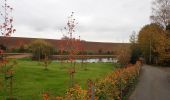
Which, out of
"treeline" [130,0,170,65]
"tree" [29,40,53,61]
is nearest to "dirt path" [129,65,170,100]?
"treeline" [130,0,170,65]

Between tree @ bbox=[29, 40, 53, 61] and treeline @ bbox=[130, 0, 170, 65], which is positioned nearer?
treeline @ bbox=[130, 0, 170, 65]

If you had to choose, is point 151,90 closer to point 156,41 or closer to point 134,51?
point 156,41

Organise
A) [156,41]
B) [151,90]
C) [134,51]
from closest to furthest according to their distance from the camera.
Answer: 1. [151,90]
2. [156,41]
3. [134,51]

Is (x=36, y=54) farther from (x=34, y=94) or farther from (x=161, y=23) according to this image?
(x=34, y=94)

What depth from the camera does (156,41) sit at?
68.6 meters

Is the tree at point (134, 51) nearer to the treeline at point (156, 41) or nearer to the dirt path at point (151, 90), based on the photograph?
the treeline at point (156, 41)

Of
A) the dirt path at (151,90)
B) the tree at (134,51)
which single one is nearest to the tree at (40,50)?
the tree at (134,51)

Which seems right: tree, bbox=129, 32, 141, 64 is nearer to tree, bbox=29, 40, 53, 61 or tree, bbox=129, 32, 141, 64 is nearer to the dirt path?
tree, bbox=29, 40, 53, 61

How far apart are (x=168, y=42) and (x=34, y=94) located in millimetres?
34608

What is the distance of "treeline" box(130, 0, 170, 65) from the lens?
2189 inches

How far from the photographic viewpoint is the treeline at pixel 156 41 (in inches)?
2189

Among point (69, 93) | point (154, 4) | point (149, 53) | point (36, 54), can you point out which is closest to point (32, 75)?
point (69, 93)

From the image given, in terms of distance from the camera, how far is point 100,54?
4685 inches

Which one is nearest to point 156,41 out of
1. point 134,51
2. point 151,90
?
point 134,51
